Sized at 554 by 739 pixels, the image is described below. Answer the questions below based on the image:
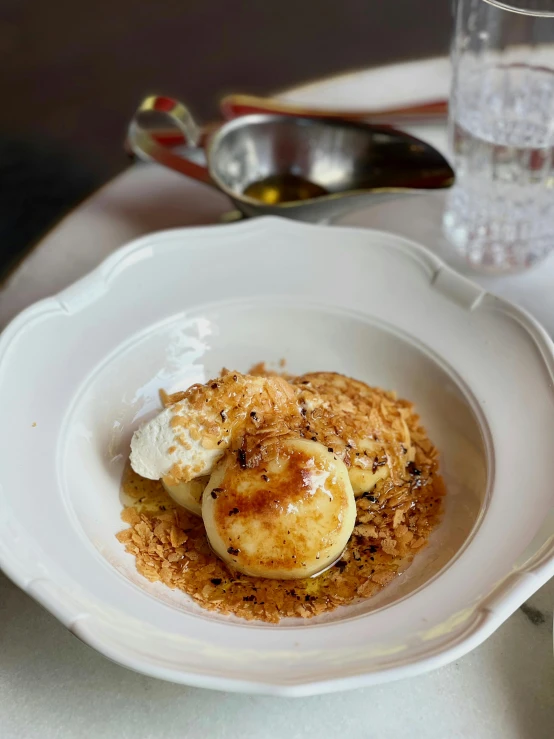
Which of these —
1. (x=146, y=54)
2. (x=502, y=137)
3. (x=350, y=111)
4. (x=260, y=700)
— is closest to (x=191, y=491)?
(x=260, y=700)

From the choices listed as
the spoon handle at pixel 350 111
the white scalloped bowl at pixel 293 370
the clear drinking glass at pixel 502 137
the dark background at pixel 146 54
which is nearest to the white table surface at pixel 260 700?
the white scalloped bowl at pixel 293 370

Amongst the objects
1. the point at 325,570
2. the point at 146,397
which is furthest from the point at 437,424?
the point at 146,397

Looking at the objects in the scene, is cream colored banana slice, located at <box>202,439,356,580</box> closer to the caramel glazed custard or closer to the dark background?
the caramel glazed custard

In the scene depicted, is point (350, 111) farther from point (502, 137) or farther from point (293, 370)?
point (293, 370)

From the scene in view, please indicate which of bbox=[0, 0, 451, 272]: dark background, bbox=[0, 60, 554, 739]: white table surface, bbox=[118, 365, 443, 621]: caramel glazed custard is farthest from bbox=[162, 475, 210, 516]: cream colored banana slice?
bbox=[0, 0, 451, 272]: dark background

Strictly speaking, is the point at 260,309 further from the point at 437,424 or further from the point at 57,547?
the point at 57,547
